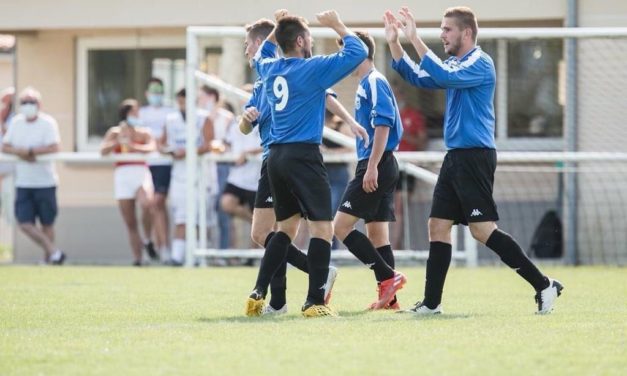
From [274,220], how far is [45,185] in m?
8.48

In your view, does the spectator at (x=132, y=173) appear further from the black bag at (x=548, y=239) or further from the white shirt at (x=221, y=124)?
the black bag at (x=548, y=239)

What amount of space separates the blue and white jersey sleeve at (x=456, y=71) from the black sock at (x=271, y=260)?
145 centimetres

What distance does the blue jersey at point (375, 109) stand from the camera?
9.77m

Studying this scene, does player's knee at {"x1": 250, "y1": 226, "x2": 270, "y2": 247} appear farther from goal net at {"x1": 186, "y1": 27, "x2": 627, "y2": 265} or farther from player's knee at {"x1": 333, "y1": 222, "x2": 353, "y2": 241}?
goal net at {"x1": 186, "y1": 27, "x2": 627, "y2": 265}

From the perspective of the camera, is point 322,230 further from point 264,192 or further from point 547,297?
point 547,297

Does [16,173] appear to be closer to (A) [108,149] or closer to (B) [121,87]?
(A) [108,149]

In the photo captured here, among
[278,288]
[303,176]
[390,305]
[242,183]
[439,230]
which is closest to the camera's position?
[303,176]

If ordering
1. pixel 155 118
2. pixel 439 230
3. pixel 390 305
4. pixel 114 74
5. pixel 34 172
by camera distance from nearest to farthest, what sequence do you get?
pixel 439 230, pixel 390 305, pixel 34 172, pixel 155 118, pixel 114 74

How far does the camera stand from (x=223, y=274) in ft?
48.4

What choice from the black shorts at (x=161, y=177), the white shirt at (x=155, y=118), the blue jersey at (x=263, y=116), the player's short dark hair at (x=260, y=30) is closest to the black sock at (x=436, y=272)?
the blue jersey at (x=263, y=116)

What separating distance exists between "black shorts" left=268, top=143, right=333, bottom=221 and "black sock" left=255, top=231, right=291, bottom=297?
265mm

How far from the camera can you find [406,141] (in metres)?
18.3

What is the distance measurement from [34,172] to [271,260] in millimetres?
9398

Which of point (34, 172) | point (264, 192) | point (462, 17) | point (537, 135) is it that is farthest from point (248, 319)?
point (537, 135)
